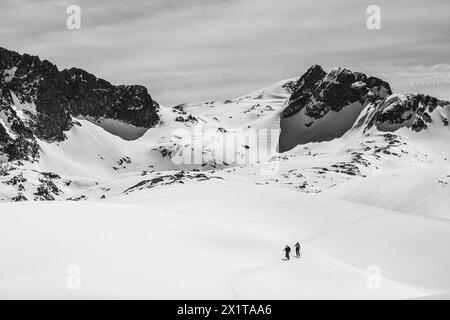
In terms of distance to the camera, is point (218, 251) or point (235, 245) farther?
point (235, 245)

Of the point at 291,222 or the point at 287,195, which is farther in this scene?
the point at 287,195

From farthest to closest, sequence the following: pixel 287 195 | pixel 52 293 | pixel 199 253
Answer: pixel 287 195 < pixel 199 253 < pixel 52 293

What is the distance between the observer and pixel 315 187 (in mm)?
168125

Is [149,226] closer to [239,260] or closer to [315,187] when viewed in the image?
[239,260]

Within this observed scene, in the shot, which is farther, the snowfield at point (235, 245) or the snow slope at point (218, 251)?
the snowfield at point (235, 245)

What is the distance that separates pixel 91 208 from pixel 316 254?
20512 millimetres

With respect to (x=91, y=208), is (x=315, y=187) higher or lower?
lower

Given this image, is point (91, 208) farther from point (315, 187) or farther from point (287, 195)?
point (315, 187)

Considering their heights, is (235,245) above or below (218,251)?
below

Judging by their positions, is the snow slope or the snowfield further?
the snowfield

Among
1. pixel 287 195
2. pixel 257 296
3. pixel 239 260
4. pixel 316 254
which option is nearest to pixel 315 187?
pixel 287 195
